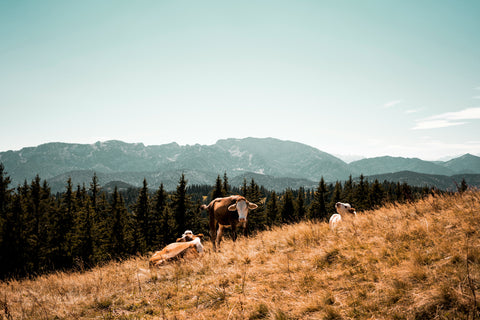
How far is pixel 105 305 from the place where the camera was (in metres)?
5.88

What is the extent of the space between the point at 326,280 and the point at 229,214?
692cm

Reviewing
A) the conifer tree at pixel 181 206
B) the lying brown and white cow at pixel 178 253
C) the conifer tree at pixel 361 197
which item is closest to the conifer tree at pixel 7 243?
the conifer tree at pixel 181 206

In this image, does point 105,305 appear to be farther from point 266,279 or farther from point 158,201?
point 158,201

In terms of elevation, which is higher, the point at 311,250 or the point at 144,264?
the point at 311,250

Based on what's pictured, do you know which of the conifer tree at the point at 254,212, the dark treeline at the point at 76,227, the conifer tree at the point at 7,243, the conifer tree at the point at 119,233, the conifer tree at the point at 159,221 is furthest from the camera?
the conifer tree at the point at 254,212

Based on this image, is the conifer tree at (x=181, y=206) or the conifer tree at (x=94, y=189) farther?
the conifer tree at (x=94, y=189)

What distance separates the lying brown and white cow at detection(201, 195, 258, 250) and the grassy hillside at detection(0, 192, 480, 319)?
2538 mm

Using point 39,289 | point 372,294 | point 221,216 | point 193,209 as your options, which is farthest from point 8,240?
point 372,294

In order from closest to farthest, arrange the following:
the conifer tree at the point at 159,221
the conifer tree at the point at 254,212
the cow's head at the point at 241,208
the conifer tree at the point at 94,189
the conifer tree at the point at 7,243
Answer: the cow's head at the point at 241,208 → the conifer tree at the point at 7,243 → the conifer tree at the point at 159,221 → the conifer tree at the point at 254,212 → the conifer tree at the point at 94,189

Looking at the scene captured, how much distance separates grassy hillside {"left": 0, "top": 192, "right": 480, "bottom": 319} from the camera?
3.54 metres

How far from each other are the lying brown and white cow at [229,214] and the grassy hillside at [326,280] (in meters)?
2.54

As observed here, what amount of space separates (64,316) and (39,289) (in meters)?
5.11

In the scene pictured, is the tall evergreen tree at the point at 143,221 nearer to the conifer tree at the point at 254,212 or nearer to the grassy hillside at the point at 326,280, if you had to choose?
the conifer tree at the point at 254,212

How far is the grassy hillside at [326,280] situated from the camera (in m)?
3.54
